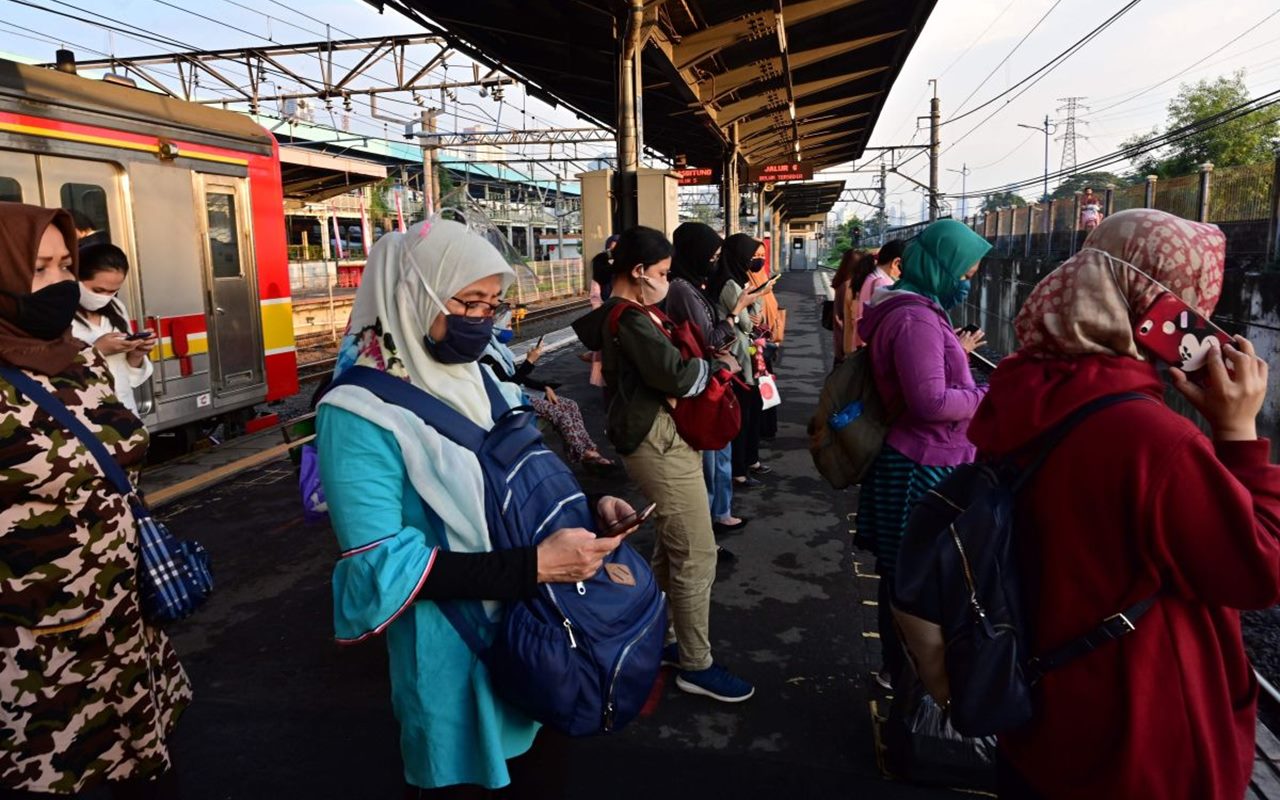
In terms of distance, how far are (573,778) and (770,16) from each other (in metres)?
9.10

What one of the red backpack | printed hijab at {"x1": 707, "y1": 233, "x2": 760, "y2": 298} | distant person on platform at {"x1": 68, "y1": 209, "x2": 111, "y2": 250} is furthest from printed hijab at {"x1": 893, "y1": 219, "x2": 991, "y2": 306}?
distant person on platform at {"x1": 68, "y1": 209, "x2": 111, "y2": 250}

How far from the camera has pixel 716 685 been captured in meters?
3.23

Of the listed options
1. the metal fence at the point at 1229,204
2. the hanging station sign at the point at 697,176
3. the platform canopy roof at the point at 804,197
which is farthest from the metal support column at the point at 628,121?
the platform canopy roof at the point at 804,197

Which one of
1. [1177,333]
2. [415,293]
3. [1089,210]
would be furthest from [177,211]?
[1089,210]

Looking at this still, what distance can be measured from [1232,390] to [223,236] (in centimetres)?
794

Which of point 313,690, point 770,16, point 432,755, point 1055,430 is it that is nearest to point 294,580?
point 313,690

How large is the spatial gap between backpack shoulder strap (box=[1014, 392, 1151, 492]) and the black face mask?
2.09 m

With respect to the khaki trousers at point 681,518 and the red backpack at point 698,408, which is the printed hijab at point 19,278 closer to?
the red backpack at point 698,408

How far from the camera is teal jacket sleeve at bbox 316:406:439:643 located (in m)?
1.56

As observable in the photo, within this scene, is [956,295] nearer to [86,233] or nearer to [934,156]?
[86,233]

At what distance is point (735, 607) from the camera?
409 cm

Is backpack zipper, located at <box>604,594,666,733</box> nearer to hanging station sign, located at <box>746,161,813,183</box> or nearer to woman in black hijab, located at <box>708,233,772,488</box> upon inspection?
woman in black hijab, located at <box>708,233,772,488</box>

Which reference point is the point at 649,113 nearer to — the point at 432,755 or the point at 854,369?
the point at 854,369

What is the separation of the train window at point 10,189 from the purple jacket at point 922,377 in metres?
5.79
